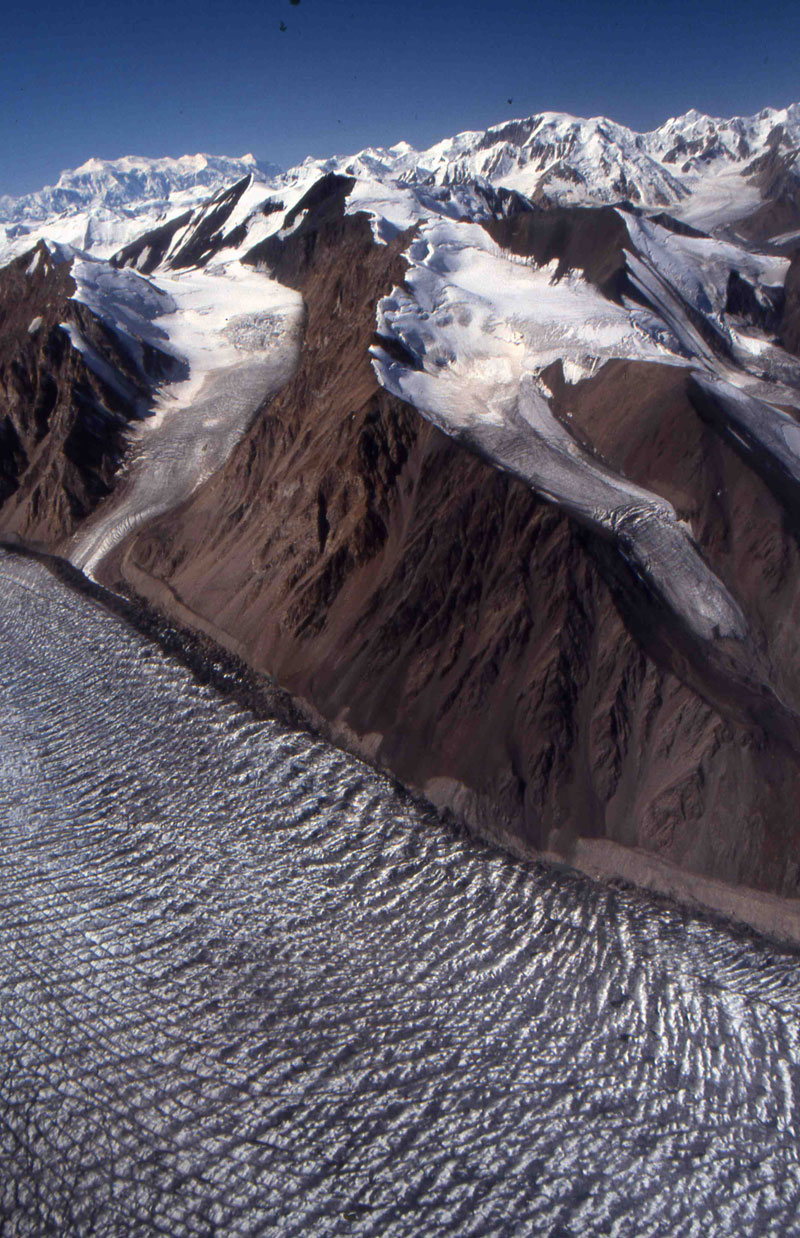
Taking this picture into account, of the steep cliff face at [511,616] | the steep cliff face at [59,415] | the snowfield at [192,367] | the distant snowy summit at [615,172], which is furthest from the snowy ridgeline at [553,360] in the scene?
the distant snowy summit at [615,172]

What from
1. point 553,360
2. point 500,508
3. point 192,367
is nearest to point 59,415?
point 192,367

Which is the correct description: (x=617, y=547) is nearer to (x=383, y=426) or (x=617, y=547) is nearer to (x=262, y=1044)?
(x=383, y=426)

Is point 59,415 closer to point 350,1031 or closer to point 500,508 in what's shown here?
point 500,508

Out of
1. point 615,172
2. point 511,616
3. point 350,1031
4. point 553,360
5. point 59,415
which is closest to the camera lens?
point 350,1031

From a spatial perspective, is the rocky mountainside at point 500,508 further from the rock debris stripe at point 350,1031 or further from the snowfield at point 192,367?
the rock debris stripe at point 350,1031

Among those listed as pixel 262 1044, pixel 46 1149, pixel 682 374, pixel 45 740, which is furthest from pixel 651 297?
pixel 46 1149

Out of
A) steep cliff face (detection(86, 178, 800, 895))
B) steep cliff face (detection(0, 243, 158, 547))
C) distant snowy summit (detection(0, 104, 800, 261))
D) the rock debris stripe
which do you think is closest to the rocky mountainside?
steep cliff face (detection(86, 178, 800, 895))

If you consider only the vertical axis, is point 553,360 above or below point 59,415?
above
